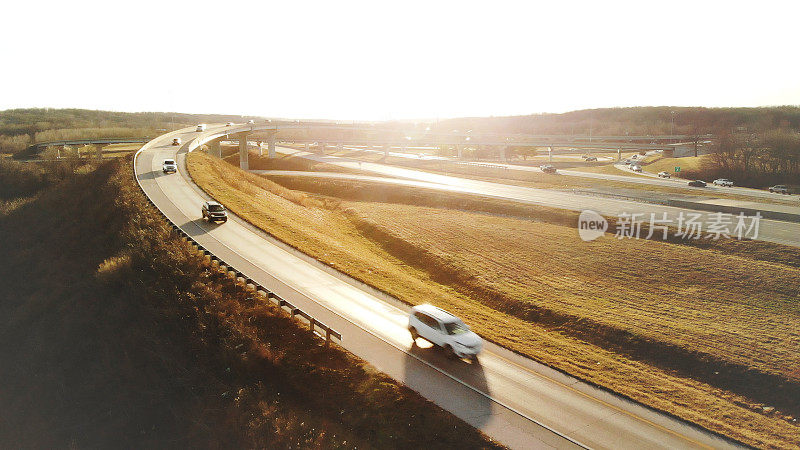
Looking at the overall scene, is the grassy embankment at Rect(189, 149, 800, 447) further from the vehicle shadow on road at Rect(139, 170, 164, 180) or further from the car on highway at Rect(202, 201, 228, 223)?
the vehicle shadow on road at Rect(139, 170, 164, 180)

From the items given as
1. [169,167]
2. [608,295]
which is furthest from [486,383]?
[169,167]

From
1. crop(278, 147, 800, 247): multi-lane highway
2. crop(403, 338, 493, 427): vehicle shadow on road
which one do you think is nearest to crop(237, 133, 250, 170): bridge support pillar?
crop(278, 147, 800, 247): multi-lane highway

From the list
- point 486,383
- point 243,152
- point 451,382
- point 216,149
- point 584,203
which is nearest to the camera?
point 451,382

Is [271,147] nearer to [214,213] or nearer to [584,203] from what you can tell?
[214,213]

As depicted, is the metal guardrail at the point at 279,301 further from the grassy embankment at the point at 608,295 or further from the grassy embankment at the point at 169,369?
the grassy embankment at the point at 608,295

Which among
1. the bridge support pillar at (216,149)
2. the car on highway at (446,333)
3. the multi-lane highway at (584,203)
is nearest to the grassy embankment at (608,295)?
the car on highway at (446,333)

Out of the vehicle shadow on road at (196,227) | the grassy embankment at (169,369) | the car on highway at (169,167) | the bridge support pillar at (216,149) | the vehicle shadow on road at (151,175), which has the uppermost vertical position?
the bridge support pillar at (216,149)
